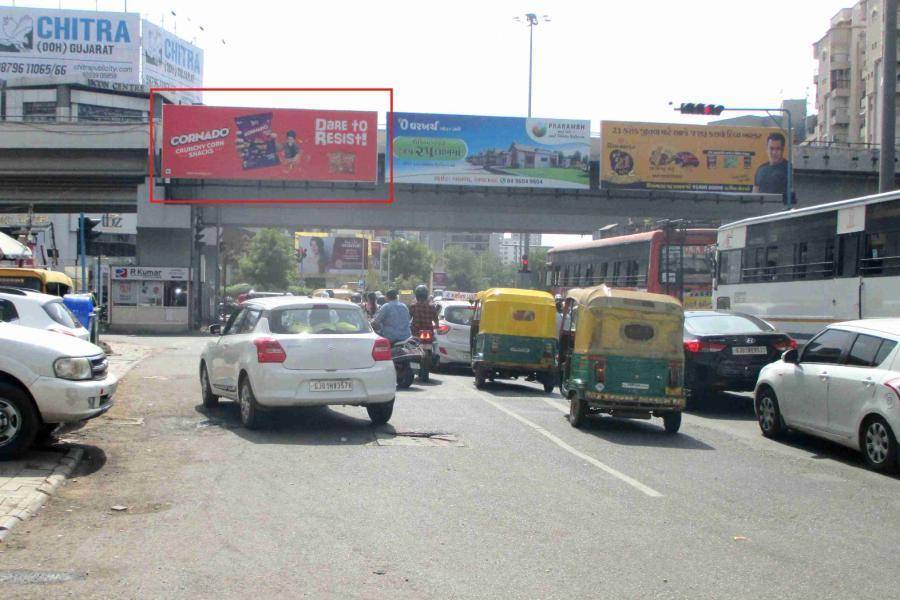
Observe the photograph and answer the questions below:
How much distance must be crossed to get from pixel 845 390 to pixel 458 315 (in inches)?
453

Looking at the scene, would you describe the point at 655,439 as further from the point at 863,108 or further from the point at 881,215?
the point at 863,108

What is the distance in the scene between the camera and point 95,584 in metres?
5.52

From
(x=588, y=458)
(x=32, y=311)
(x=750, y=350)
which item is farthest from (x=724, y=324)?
(x=32, y=311)

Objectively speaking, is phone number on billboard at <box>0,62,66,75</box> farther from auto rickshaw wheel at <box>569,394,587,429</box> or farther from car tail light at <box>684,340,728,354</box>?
auto rickshaw wheel at <box>569,394,587,429</box>

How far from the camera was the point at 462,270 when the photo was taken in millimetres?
125938

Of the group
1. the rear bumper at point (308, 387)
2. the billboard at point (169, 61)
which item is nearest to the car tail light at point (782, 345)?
the rear bumper at point (308, 387)

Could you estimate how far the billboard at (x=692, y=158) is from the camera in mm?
40594

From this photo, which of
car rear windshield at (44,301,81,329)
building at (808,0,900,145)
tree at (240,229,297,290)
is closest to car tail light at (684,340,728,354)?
car rear windshield at (44,301,81,329)

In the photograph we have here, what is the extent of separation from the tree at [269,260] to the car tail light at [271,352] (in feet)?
243

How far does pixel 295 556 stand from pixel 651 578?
7.29 feet

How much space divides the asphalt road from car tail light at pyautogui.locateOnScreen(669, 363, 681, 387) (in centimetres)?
71

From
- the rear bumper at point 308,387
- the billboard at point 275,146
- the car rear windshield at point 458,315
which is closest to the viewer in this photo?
the rear bumper at point 308,387

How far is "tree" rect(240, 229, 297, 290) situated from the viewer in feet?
277

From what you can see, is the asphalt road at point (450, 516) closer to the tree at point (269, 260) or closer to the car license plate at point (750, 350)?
the car license plate at point (750, 350)
